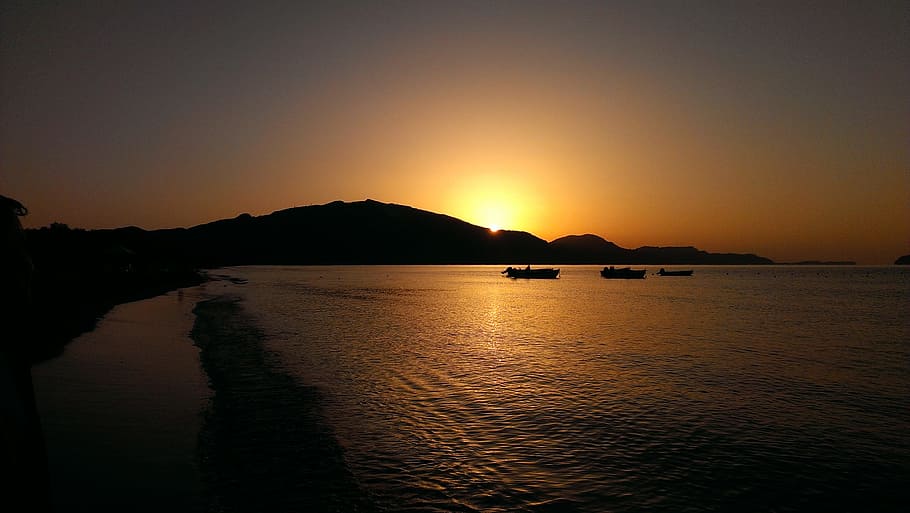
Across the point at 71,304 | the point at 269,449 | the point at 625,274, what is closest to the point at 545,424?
the point at 269,449

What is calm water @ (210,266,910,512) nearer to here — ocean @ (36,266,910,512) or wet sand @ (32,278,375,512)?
ocean @ (36,266,910,512)

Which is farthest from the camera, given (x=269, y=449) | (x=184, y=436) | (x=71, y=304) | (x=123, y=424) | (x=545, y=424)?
(x=71, y=304)

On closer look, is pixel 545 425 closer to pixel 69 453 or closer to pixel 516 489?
pixel 516 489

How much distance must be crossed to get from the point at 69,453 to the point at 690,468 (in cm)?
1417

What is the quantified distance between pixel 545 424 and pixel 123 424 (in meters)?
11.7

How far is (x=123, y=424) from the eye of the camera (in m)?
14.1

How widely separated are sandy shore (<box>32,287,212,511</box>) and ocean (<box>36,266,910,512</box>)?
0.42 metres

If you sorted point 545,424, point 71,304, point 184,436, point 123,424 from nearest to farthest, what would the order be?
point 184,436, point 123,424, point 545,424, point 71,304

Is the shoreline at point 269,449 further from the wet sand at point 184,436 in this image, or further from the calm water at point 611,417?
the calm water at point 611,417

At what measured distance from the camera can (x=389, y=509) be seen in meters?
9.76

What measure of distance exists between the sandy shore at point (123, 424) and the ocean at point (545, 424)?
42cm

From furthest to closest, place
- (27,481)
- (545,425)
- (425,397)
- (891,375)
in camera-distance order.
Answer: (891,375) → (425,397) → (545,425) → (27,481)

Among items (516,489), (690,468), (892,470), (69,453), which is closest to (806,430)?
(892,470)

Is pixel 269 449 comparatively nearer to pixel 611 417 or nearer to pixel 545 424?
pixel 545 424
